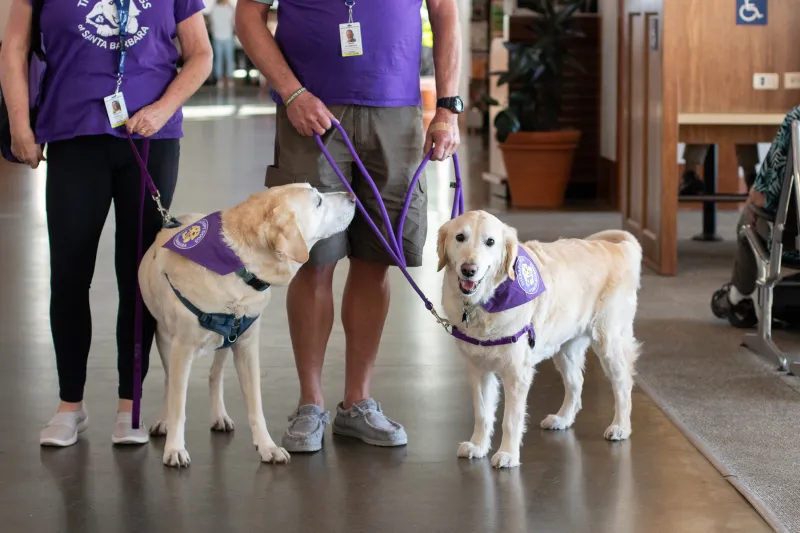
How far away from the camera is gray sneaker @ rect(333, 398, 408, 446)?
3.38 metres

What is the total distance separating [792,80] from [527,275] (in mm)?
3557

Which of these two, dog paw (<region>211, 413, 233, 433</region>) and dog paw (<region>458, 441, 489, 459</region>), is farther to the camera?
dog paw (<region>211, 413, 233, 433</region>)

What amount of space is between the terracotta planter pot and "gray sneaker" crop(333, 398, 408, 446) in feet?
16.9

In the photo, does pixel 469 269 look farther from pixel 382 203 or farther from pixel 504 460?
pixel 504 460

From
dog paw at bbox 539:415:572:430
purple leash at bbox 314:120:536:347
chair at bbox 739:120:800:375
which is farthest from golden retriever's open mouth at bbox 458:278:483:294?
chair at bbox 739:120:800:375

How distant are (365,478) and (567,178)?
581cm

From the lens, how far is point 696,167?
7328mm

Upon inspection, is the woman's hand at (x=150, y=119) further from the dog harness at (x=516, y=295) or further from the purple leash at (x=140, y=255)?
the dog harness at (x=516, y=295)

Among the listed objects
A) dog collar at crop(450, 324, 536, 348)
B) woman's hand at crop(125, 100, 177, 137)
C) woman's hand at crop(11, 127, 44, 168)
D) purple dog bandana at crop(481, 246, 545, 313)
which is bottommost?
dog collar at crop(450, 324, 536, 348)

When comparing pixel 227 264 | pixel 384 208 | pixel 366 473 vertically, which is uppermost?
pixel 384 208

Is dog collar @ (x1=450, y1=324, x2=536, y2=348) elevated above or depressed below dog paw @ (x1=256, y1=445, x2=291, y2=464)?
above

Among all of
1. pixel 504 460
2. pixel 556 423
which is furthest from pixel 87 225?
pixel 556 423

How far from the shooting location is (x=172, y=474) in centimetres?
313

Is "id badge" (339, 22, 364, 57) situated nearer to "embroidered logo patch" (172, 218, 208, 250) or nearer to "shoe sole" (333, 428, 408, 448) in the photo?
"embroidered logo patch" (172, 218, 208, 250)
